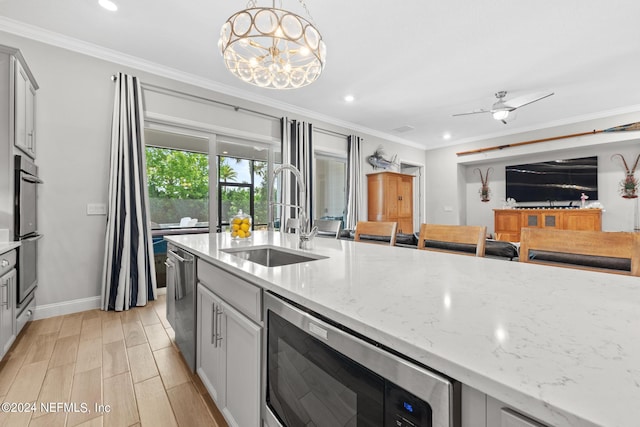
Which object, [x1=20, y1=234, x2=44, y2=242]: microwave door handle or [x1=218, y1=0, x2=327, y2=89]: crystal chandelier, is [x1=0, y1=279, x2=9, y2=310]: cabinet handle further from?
[x1=218, y1=0, x2=327, y2=89]: crystal chandelier

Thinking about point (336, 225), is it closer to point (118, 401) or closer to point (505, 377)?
point (118, 401)

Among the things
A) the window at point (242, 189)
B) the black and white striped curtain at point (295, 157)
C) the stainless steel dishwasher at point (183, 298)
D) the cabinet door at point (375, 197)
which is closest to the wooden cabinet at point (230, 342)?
the stainless steel dishwasher at point (183, 298)

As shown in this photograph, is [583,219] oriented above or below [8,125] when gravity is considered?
below

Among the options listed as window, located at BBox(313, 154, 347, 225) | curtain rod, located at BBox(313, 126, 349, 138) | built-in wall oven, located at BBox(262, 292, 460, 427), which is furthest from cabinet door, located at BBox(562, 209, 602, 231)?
built-in wall oven, located at BBox(262, 292, 460, 427)

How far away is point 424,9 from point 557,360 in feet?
9.04

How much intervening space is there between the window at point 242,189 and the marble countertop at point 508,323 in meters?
3.01

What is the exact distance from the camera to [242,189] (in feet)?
13.7

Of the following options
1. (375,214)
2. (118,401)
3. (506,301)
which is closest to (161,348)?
(118,401)

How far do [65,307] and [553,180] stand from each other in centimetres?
776

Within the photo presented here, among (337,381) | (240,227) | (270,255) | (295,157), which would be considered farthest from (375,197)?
(337,381)

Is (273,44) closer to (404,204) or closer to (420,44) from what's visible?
(420,44)

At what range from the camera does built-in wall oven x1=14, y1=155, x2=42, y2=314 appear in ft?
6.98

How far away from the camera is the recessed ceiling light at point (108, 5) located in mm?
2264

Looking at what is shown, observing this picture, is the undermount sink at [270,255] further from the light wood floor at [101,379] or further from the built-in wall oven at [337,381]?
the light wood floor at [101,379]
